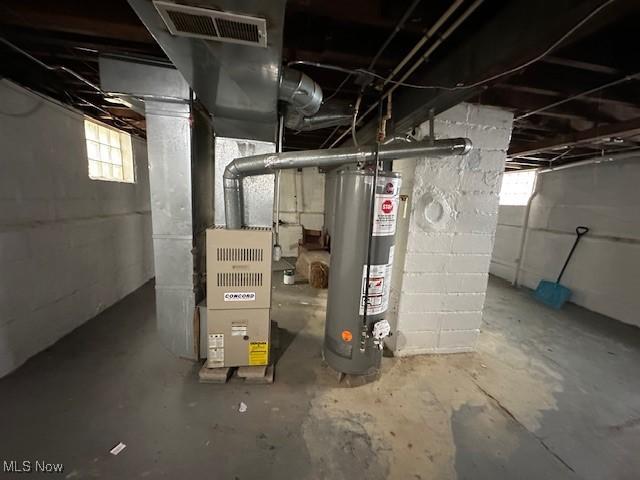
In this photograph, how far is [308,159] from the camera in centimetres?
180

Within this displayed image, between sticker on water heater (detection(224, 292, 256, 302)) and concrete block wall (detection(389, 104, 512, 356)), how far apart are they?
127 centimetres

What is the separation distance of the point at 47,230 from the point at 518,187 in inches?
274

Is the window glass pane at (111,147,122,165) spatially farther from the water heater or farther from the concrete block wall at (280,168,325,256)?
the water heater

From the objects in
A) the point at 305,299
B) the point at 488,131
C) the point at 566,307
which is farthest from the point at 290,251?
the point at 566,307

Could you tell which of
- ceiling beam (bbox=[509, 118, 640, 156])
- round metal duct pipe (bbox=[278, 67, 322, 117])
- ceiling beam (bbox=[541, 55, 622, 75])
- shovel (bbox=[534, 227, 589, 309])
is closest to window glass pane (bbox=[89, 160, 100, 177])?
round metal duct pipe (bbox=[278, 67, 322, 117])

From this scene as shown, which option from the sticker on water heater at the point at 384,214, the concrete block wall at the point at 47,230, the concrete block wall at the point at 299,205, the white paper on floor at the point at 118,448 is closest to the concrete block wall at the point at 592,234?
the sticker on water heater at the point at 384,214

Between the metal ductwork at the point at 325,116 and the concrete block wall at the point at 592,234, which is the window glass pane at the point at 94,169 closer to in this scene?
the metal ductwork at the point at 325,116

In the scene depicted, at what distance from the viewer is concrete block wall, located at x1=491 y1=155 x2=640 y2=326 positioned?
3.42 meters

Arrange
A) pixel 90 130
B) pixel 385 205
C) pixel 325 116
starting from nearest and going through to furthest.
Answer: pixel 385 205 → pixel 325 116 → pixel 90 130

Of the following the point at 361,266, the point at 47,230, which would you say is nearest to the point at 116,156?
the point at 47,230

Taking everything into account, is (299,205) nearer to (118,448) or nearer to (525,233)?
(525,233)

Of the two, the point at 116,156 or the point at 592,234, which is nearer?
the point at 116,156

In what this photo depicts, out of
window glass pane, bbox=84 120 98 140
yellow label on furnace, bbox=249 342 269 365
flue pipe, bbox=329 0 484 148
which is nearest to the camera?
flue pipe, bbox=329 0 484 148

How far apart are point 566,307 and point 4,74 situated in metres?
6.59
